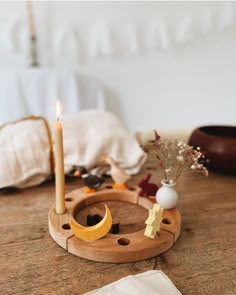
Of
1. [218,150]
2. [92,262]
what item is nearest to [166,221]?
[92,262]

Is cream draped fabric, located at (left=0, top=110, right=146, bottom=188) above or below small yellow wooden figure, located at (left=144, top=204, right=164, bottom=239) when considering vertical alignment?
above

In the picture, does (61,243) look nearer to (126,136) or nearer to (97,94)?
(126,136)

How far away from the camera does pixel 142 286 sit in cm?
42

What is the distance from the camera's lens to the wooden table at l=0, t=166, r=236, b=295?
447 millimetres

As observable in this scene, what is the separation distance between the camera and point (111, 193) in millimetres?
700

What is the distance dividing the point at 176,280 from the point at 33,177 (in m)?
0.45

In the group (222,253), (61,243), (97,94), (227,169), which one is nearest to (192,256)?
(222,253)

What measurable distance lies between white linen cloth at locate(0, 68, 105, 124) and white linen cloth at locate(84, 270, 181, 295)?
3.46 feet

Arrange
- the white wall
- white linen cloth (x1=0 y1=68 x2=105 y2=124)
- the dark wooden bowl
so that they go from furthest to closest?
the white wall
white linen cloth (x1=0 y1=68 x2=105 y2=124)
the dark wooden bowl

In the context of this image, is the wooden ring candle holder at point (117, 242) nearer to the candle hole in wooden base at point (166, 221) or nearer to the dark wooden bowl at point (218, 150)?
the candle hole in wooden base at point (166, 221)

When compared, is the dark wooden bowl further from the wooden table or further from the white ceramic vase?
the white ceramic vase

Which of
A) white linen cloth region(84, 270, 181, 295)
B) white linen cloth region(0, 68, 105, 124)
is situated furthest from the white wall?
white linen cloth region(84, 270, 181, 295)

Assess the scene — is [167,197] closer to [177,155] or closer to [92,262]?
[177,155]

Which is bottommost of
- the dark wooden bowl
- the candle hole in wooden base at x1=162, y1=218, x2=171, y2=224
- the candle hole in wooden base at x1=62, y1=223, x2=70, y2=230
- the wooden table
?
the wooden table
